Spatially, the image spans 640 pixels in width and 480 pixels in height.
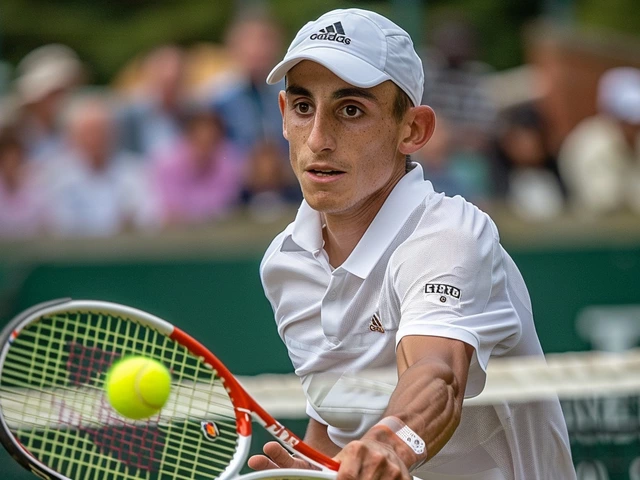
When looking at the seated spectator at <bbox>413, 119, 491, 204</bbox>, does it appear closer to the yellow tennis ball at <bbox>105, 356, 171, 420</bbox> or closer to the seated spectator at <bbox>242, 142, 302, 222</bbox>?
the seated spectator at <bbox>242, 142, 302, 222</bbox>

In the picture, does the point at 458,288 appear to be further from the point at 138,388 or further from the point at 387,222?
the point at 138,388

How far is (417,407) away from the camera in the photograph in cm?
271

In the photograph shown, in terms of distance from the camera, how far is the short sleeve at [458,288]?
285 centimetres

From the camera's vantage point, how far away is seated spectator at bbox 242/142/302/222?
8078mm

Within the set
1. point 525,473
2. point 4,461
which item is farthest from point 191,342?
point 4,461

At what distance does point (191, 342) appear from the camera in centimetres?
317

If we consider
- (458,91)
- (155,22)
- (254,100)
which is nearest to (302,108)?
(254,100)

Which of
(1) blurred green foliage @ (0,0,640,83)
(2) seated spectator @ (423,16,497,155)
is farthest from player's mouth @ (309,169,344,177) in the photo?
(1) blurred green foliage @ (0,0,640,83)

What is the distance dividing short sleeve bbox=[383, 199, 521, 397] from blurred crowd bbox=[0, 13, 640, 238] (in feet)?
16.1

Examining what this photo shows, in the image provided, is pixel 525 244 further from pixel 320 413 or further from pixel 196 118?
pixel 320 413

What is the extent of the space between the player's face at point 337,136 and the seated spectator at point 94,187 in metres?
5.03

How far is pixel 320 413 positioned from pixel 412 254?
733mm

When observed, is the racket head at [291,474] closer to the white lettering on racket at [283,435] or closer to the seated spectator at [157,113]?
the white lettering on racket at [283,435]

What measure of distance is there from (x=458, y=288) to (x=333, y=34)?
0.73 metres
